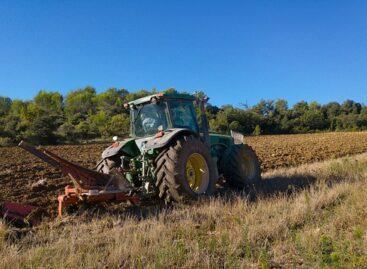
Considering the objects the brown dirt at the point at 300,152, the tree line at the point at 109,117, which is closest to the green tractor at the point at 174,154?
the brown dirt at the point at 300,152

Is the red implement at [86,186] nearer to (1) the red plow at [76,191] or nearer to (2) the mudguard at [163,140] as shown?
(1) the red plow at [76,191]

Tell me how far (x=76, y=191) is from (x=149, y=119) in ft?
7.48

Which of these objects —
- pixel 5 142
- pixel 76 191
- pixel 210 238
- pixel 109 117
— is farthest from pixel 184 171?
pixel 109 117

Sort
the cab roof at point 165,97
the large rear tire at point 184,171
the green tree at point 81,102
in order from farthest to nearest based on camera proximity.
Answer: the green tree at point 81,102 < the cab roof at point 165,97 < the large rear tire at point 184,171

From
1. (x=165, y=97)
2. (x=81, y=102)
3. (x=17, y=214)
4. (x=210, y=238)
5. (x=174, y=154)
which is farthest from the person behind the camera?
(x=81, y=102)

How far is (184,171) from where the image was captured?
642 cm

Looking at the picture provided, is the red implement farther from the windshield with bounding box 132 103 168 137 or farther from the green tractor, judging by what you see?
the windshield with bounding box 132 103 168 137

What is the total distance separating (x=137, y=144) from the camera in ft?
24.6

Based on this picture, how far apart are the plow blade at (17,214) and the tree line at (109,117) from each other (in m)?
18.3

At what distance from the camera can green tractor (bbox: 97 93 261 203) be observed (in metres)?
6.39

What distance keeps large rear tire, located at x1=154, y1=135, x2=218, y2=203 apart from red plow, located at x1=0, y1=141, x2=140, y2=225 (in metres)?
0.52

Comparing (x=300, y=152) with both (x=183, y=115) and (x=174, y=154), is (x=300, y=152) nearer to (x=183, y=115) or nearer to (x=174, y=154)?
(x=183, y=115)

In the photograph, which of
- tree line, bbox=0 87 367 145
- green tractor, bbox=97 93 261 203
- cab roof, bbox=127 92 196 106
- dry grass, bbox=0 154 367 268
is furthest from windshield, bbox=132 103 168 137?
tree line, bbox=0 87 367 145

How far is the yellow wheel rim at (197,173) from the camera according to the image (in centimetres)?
701
